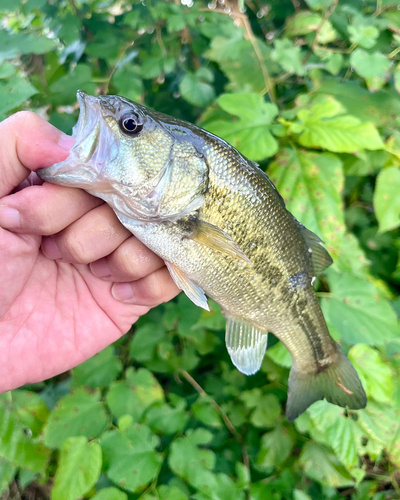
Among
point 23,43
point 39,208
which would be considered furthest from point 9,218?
point 23,43

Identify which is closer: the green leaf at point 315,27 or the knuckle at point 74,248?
the knuckle at point 74,248

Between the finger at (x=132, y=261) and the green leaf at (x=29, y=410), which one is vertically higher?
the finger at (x=132, y=261)

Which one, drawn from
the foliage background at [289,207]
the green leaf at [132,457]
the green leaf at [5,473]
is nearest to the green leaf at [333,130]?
the foliage background at [289,207]

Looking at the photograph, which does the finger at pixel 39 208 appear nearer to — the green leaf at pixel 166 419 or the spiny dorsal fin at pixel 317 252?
the spiny dorsal fin at pixel 317 252

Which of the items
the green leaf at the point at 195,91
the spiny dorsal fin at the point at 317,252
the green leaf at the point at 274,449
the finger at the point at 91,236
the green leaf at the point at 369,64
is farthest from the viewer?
the green leaf at the point at 274,449

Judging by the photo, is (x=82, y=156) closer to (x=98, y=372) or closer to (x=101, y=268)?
(x=101, y=268)

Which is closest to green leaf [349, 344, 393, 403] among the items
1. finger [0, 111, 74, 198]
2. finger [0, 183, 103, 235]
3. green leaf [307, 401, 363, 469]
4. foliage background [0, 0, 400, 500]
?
foliage background [0, 0, 400, 500]
